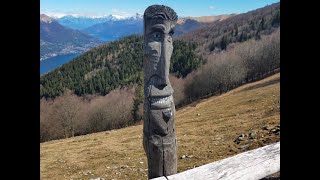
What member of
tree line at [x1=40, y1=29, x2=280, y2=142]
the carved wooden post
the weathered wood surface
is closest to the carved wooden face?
the carved wooden post

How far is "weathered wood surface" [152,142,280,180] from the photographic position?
18.4ft

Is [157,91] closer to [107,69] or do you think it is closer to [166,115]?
[166,115]

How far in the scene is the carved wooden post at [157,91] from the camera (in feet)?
20.5

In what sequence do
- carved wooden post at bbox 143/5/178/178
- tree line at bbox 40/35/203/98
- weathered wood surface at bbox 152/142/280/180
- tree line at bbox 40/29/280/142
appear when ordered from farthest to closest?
1. tree line at bbox 40/35/203/98
2. tree line at bbox 40/29/280/142
3. carved wooden post at bbox 143/5/178/178
4. weathered wood surface at bbox 152/142/280/180

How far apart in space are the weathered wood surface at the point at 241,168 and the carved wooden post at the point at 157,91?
61 cm

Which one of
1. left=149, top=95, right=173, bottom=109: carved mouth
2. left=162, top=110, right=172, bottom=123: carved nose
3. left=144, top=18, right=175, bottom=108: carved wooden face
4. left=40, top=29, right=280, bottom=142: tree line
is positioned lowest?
left=40, top=29, right=280, bottom=142: tree line

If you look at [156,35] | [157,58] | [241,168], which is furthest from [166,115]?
[241,168]

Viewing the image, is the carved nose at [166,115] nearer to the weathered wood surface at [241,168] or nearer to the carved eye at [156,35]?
the weathered wood surface at [241,168]

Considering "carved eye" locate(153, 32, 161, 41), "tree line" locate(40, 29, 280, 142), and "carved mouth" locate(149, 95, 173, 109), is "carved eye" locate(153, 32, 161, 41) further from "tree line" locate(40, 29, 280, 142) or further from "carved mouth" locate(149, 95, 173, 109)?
"tree line" locate(40, 29, 280, 142)

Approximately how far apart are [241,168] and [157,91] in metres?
1.82

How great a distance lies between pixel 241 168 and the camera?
20.3ft

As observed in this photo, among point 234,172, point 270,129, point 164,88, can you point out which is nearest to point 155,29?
point 164,88

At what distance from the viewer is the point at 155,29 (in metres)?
6.27
